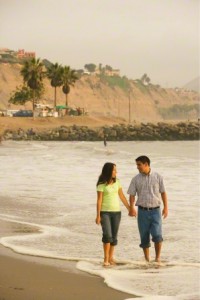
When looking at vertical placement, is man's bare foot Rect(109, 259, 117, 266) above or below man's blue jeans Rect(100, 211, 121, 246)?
below

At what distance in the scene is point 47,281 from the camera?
6.67 metres

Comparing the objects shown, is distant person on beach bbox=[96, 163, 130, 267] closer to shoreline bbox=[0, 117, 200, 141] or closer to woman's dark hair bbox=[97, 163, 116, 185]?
woman's dark hair bbox=[97, 163, 116, 185]

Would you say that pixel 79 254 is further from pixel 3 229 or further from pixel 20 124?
pixel 20 124

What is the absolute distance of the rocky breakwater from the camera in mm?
76125

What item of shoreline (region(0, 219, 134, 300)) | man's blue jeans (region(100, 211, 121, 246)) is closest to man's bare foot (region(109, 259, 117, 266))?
man's blue jeans (region(100, 211, 121, 246))

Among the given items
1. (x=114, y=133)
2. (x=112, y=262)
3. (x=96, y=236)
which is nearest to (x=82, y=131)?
(x=114, y=133)

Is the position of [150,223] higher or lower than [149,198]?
lower

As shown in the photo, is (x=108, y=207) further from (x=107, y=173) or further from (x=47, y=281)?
(x=47, y=281)

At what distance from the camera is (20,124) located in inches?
3314

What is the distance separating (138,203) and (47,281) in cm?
147

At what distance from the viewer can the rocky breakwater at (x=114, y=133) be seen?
2997 inches

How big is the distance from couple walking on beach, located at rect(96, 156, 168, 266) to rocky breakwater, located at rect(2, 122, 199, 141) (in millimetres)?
66447

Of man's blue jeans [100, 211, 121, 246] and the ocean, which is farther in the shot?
man's blue jeans [100, 211, 121, 246]

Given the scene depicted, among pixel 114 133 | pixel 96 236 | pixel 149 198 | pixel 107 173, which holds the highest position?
pixel 107 173
